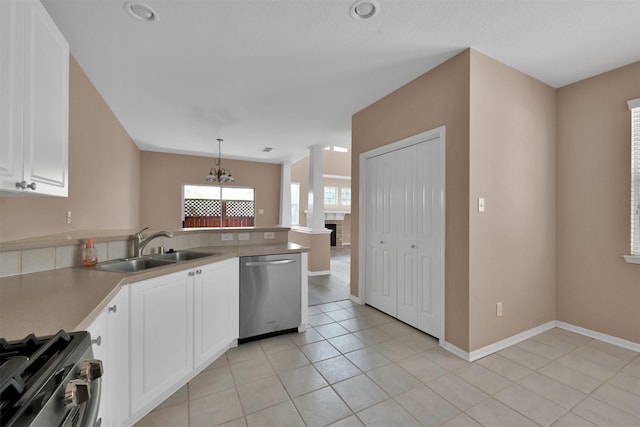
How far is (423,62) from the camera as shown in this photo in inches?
97.6

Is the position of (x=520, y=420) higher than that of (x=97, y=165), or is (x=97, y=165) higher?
(x=97, y=165)

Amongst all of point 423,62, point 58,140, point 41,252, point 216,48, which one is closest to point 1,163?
point 58,140

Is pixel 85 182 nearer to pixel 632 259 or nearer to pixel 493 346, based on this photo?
pixel 493 346

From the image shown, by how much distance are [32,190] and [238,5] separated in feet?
5.35

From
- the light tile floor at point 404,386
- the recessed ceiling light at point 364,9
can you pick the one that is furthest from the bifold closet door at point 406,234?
the recessed ceiling light at point 364,9

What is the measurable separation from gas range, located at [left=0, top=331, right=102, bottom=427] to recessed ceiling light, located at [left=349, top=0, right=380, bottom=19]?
7.37 ft

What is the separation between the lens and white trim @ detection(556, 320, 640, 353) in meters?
2.42

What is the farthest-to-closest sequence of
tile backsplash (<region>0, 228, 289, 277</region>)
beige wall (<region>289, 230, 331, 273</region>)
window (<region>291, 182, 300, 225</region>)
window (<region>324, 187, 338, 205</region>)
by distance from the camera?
window (<region>324, 187, 338, 205</region>) < window (<region>291, 182, 300, 225</region>) < beige wall (<region>289, 230, 331, 273</region>) < tile backsplash (<region>0, 228, 289, 277</region>)

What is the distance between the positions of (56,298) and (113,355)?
0.39 m

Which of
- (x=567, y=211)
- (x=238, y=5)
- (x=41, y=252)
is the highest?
(x=238, y=5)

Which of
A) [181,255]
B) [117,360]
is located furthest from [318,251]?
[117,360]

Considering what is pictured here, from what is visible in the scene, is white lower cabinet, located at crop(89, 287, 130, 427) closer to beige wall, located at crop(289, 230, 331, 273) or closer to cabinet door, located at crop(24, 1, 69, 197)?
cabinet door, located at crop(24, 1, 69, 197)

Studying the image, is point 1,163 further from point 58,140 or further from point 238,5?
point 238,5

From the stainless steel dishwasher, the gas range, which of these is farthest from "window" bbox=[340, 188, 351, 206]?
the gas range
